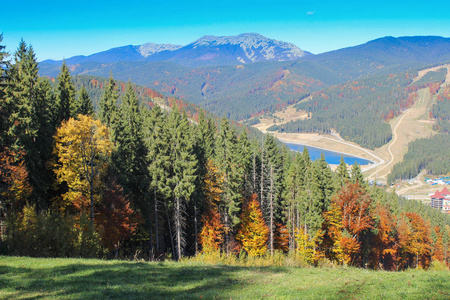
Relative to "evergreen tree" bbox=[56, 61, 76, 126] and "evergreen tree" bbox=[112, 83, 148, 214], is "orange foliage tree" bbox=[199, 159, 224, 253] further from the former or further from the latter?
"evergreen tree" bbox=[56, 61, 76, 126]

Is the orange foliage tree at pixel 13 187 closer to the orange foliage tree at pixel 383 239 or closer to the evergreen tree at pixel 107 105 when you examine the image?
the evergreen tree at pixel 107 105

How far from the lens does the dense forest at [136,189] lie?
24.5 meters

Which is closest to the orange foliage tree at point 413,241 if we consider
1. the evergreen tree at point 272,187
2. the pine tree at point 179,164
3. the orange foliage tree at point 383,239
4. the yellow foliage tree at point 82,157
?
the orange foliage tree at point 383,239

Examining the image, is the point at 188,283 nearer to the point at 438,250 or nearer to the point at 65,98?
the point at 65,98

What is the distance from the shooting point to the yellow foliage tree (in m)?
26.6

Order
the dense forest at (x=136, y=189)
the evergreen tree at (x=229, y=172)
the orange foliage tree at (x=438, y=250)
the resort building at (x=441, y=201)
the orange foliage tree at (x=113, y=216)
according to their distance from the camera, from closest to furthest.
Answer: the dense forest at (x=136, y=189)
the orange foliage tree at (x=113, y=216)
the evergreen tree at (x=229, y=172)
the orange foliage tree at (x=438, y=250)
the resort building at (x=441, y=201)

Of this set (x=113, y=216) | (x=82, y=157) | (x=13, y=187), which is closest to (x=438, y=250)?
(x=113, y=216)

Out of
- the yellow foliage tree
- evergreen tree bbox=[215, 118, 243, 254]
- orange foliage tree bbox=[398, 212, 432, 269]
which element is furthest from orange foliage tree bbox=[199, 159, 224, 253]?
orange foliage tree bbox=[398, 212, 432, 269]

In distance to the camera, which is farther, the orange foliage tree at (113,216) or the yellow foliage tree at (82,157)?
the orange foliage tree at (113,216)

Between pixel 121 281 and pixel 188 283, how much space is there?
321 centimetres

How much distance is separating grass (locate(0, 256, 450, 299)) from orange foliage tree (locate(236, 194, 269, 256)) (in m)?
21.3

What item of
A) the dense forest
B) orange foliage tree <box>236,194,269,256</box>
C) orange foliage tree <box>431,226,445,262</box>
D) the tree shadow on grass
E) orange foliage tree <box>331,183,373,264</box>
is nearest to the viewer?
the tree shadow on grass

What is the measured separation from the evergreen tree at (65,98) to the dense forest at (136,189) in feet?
0.44

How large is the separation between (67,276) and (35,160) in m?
20.3
